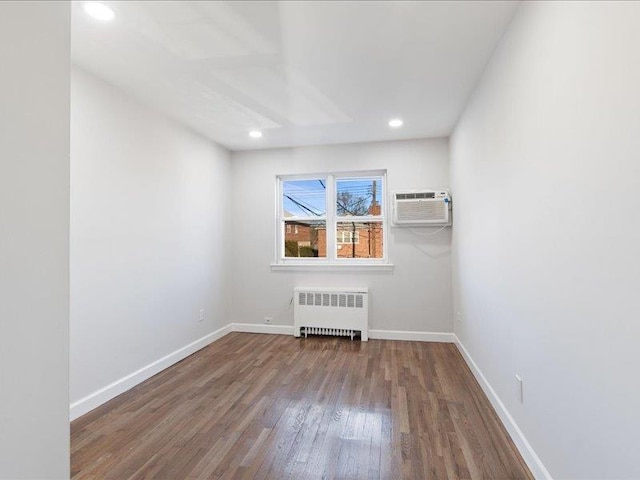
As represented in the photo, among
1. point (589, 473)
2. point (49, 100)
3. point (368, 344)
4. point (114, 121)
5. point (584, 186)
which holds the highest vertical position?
point (114, 121)

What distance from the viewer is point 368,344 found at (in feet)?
13.0

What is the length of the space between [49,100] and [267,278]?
3784mm

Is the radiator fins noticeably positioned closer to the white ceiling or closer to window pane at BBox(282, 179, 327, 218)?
window pane at BBox(282, 179, 327, 218)

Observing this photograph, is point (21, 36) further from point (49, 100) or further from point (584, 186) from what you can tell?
point (584, 186)

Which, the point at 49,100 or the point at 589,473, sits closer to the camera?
the point at 49,100

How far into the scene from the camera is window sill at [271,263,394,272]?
420cm

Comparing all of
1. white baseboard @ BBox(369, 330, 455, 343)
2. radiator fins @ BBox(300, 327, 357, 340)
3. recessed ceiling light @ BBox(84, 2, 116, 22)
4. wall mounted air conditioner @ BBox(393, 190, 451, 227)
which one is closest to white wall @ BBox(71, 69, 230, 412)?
recessed ceiling light @ BBox(84, 2, 116, 22)

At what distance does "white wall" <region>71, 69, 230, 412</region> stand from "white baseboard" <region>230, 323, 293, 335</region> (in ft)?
1.76

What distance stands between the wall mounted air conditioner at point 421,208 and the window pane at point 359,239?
412 mm

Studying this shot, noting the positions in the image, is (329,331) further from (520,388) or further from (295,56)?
(295,56)

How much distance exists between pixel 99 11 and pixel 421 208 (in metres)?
3.36

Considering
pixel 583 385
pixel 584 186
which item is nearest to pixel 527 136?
pixel 584 186

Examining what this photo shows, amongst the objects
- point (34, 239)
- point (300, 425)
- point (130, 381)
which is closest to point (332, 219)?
point (300, 425)

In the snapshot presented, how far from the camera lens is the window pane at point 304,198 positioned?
456 centimetres
